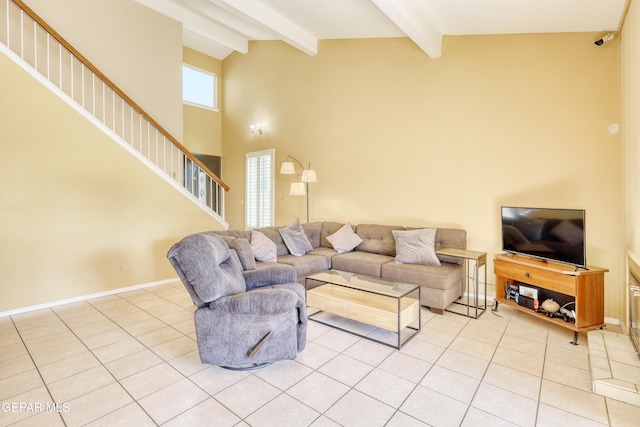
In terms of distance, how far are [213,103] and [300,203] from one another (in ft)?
12.6

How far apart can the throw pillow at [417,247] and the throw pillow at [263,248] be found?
1.58 m

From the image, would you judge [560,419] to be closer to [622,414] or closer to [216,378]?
[622,414]

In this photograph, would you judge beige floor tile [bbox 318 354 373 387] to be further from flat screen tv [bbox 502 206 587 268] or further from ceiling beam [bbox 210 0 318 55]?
ceiling beam [bbox 210 0 318 55]

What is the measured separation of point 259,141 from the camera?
6809mm

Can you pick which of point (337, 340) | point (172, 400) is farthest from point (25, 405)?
point (337, 340)

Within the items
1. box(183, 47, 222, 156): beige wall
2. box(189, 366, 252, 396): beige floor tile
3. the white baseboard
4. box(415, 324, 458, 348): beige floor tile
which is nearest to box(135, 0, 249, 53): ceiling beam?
box(183, 47, 222, 156): beige wall

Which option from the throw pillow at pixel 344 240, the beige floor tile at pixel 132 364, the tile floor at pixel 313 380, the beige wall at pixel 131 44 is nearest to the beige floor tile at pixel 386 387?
Result: the tile floor at pixel 313 380

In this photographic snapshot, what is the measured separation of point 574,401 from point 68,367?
3.60 meters

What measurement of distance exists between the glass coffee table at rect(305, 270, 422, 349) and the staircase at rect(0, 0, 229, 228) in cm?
277

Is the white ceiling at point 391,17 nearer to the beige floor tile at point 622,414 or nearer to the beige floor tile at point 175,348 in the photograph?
the beige floor tile at point 622,414

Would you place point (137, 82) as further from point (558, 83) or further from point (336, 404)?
point (558, 83)

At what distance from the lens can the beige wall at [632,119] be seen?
2500 mm

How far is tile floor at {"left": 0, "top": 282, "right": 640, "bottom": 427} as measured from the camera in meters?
1.85

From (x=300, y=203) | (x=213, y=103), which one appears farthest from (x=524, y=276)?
(x=213, y=103)
